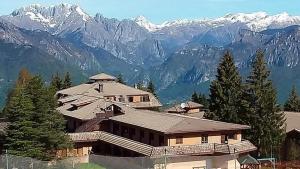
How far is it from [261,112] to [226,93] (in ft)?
21.9

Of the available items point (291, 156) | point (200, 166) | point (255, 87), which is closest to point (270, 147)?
point (291, 156)

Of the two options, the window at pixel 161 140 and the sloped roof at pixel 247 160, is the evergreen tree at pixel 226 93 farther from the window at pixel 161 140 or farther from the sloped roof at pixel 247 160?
the window at pixel 161 140

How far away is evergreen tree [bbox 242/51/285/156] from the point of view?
6462cm

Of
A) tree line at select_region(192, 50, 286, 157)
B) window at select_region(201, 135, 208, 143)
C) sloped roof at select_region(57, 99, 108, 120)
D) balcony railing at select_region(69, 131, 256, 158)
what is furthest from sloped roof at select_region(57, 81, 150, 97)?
window at select_region(201, 135, 208, 143)

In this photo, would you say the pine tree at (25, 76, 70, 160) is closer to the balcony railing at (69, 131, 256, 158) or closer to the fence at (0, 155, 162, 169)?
the fence at (0, 155, 162, 169)

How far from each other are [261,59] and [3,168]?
3688 cm

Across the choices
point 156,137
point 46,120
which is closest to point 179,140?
point 156,137

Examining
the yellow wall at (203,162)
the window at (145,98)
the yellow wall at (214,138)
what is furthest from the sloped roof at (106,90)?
the yellow wall at (203,162)

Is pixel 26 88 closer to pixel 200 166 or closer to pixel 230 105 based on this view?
pixel 200 166

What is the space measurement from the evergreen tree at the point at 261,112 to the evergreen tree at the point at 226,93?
236 cm

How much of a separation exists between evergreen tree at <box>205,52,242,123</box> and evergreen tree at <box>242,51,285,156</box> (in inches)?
92.7

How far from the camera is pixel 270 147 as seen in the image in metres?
64.6

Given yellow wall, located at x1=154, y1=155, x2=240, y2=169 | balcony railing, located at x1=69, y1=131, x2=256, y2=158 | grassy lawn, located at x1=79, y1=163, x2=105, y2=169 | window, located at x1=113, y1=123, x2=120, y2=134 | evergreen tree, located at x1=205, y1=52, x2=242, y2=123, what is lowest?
grassy lawn, located at x1=79, y1=163, x2=105, y2=169

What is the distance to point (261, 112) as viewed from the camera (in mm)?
66312
